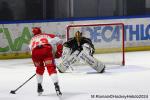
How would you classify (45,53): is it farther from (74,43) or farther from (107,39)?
(107,39)

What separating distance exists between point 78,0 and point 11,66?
3.15 m

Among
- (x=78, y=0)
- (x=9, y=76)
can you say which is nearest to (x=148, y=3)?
(x=78, y=0)

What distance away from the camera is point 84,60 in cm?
1157

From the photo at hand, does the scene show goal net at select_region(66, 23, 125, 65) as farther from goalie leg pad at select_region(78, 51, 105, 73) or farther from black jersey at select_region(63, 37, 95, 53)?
black jersey at select_region(63, 37, 95, 53)

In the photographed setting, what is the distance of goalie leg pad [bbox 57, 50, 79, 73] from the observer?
1160 cm

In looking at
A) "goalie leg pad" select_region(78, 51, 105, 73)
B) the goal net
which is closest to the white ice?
"goalie leg pad" select_region(78, 51, 105, 73)

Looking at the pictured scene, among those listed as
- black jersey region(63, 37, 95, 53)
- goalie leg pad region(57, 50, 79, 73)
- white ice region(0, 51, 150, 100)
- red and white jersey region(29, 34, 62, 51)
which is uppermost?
red and white jersey region(29, 34, 62, 51)

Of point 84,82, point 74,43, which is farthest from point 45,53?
point 74,43

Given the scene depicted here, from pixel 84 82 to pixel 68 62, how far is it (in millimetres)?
1377

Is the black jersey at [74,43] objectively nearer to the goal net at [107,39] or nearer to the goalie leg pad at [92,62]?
the goalie leg pad at [92,62]

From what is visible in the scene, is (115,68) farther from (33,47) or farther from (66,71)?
(33,47)

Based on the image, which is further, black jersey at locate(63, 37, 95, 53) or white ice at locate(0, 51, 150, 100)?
black jersey at locate(63, 37, 95, 53)

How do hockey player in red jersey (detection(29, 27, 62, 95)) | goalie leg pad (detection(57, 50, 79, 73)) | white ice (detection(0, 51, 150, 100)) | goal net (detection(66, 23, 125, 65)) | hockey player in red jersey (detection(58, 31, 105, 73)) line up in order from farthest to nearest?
1. goal net (detection(66, 23, 125, 65))
2. goalie leg pad (detection(57, 50, 79, 73))
3. hockey player in red jersey (detection(58, 31, 105, 73))
4. white ice (detection(0, 51, 150, 100))
5. hockey player in red jersey (detection(29, 27, 62, 95))

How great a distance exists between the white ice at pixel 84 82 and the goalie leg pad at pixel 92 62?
146 mm
